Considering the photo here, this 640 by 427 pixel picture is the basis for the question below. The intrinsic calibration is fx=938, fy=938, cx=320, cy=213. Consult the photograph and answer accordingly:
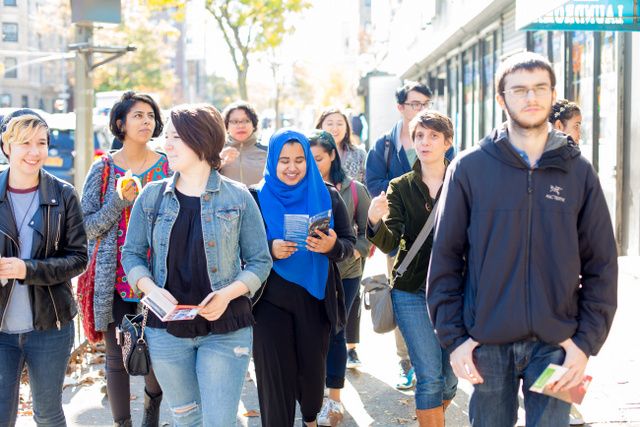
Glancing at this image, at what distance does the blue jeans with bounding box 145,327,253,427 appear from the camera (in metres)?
4.05

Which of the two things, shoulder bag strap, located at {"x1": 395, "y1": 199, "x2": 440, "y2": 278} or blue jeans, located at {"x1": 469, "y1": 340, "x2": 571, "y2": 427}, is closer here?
blue jeans, located at {"x1": 469, "y1": 340, "x2": 571, "y2": 427}

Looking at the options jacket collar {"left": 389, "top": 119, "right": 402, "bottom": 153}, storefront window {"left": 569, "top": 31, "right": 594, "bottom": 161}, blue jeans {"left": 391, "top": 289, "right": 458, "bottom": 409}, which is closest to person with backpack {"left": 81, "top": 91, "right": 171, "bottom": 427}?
blue jeans {"left": 391, "top": 289, "right": 458, "bottom": 409}

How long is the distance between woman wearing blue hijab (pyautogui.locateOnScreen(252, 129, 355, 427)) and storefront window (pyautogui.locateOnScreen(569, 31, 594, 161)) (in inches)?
284

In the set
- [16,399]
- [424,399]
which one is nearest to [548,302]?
[424,399]

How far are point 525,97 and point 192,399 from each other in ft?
6.43

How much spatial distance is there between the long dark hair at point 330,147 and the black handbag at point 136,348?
223 cm

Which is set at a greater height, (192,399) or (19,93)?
(19,93)

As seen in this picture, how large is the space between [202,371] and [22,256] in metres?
1.06

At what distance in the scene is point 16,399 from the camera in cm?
445

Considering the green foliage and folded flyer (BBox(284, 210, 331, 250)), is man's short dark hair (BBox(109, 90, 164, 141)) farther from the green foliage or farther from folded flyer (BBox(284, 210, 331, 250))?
the green foliage

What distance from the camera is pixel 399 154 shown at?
701 cm

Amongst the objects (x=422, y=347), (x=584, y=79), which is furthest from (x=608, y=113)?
(x=422, y=347)

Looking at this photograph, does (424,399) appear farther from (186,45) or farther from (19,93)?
(186,45)

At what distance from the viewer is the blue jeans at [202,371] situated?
4055 millimetres
